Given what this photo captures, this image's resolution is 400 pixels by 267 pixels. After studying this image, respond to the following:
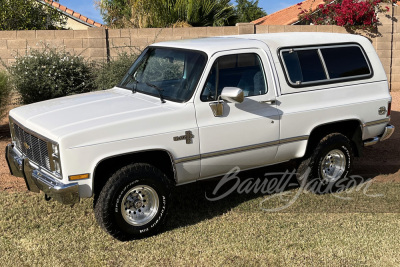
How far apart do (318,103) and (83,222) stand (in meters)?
3.03

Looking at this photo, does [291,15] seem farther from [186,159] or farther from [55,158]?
[55,158]

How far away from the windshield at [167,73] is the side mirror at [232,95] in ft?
1.12

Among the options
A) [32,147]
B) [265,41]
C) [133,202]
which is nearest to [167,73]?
[265,41]

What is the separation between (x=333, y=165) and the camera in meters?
6.92

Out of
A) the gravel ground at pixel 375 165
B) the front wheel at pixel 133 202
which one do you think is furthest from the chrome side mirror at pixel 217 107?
the gravel ground at pixel 375 165

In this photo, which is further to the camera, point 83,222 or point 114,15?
point 114,15

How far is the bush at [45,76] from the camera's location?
1121 centimetres

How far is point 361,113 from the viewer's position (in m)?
6.71

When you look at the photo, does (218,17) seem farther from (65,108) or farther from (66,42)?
(65,108)

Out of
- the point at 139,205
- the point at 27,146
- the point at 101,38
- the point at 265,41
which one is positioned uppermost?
the point at 265,41

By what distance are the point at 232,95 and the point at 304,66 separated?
1425 mm

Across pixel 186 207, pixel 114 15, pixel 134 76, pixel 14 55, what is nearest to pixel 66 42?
pixel 14 55

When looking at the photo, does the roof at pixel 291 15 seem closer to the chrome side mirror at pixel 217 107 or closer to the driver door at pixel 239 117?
the driver door at pixel 239 117

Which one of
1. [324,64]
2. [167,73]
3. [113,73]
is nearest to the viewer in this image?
[167,73]
